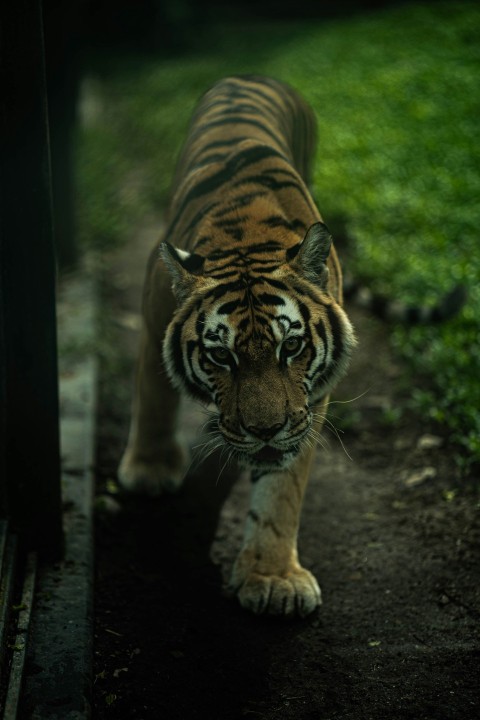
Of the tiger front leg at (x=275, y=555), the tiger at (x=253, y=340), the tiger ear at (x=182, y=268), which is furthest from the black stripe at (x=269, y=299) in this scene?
the tiger front leg at (x=275, y=555)

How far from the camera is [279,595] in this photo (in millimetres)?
2832

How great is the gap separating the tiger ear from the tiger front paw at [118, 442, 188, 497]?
3.06ft

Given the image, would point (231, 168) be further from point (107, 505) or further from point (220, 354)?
point (107, 505)

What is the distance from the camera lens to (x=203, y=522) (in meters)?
3.44

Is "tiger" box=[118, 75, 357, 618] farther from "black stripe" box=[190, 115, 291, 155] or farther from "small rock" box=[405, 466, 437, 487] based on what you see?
"small rock" box=[405, 466, 437, 487]

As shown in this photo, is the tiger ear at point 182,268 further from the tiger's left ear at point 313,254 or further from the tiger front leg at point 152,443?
the tiger front leg at point 152,443

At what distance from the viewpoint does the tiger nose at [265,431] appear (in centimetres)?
258

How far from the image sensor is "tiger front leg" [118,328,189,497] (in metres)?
3.44

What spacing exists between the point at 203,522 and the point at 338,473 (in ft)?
2.20

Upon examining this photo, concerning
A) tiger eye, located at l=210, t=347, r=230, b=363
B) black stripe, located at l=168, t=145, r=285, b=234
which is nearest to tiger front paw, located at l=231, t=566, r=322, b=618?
tiger eye, located at l=210, t=347, r=230, b=363

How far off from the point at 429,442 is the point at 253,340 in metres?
1.48

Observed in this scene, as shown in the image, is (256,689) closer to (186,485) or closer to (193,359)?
(193,359)

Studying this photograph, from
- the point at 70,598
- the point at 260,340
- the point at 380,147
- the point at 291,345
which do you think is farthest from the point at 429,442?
the point at 380,147

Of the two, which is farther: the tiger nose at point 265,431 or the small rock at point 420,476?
the small rock at point 420,476
